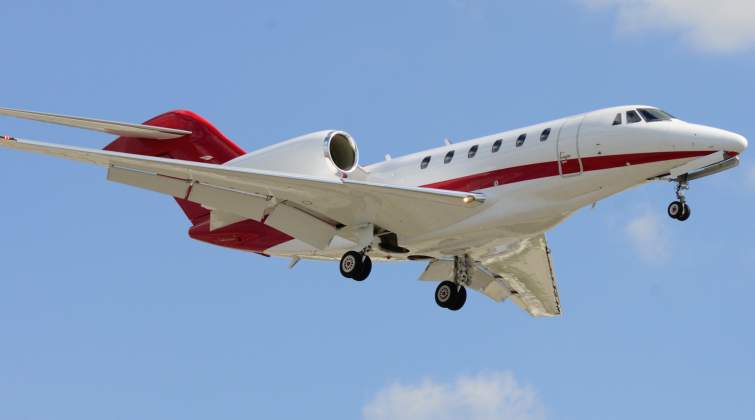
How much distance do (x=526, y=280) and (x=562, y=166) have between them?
16.9 feet

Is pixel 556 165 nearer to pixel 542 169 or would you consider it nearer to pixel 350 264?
pixel 542 169

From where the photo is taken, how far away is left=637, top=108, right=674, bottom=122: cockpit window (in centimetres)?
2231

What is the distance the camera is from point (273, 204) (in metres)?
24.2

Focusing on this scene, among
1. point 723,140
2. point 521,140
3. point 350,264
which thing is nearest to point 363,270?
point 350,264

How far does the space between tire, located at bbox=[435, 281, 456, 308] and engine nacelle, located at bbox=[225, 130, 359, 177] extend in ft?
9.67

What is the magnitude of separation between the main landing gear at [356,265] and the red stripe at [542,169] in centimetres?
194

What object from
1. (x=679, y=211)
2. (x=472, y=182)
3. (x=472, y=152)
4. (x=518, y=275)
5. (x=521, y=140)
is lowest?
(x=518, y=275)

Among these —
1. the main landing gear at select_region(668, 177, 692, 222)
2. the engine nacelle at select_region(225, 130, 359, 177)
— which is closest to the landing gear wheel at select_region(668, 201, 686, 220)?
the main landing gear at select_region(668, 177, 692, 222)

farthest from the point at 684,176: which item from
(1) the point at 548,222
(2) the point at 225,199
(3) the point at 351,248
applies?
(2) the point at 225,199

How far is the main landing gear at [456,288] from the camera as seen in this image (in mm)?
25281

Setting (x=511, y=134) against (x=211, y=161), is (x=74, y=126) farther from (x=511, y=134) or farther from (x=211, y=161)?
(x=511, y=134)

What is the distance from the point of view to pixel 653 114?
2239cm

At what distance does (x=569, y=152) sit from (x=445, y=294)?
4534 mm

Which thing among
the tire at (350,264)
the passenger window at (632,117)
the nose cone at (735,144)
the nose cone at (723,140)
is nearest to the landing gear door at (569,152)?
the passenger window at (632,117)
